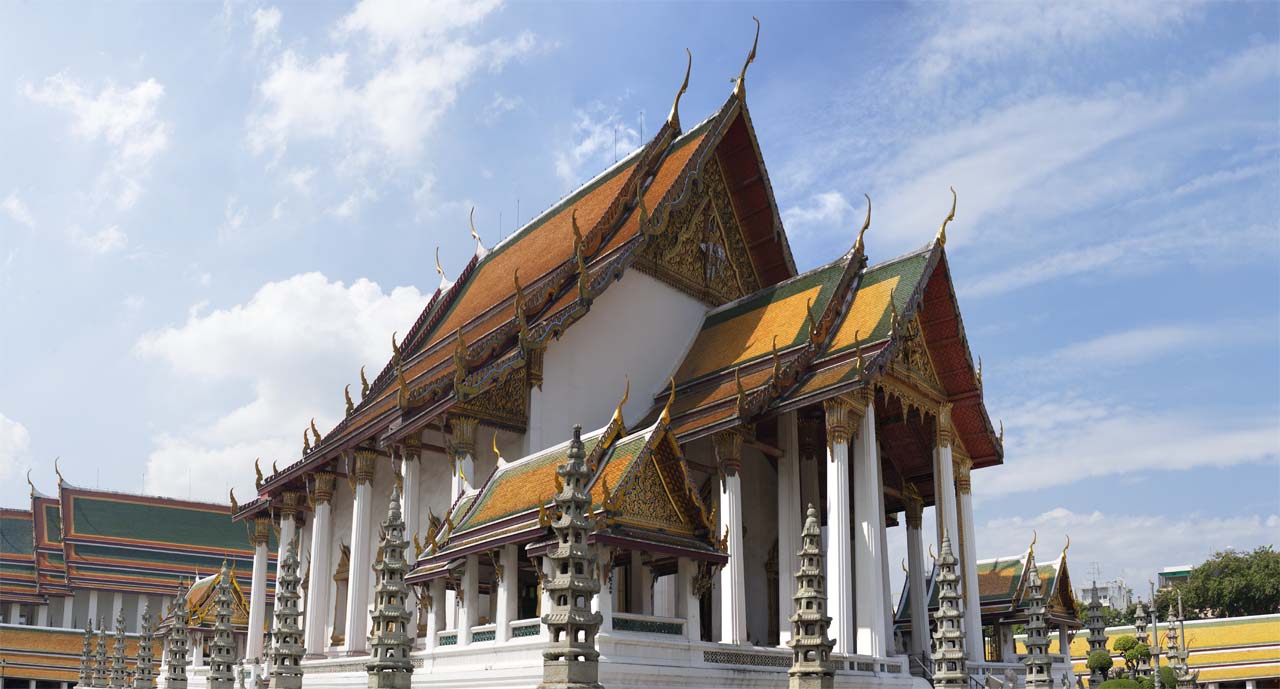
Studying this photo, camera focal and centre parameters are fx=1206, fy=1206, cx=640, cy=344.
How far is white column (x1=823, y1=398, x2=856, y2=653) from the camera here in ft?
55.4

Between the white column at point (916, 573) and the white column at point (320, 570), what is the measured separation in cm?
1047

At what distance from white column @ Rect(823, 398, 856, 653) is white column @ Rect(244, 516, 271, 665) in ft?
43.3

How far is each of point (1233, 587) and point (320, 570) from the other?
43498 mm

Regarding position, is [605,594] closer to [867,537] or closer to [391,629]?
[391,629]

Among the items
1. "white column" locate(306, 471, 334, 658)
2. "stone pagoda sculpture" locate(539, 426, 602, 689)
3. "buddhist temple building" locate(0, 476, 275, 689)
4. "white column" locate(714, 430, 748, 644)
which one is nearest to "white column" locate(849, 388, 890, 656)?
"white column" locate(714, 430, 748, 644)

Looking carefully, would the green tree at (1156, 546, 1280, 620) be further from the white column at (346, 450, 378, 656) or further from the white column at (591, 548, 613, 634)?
the white column at (591, 548, 613, 634)

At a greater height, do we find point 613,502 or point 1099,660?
point 613,502

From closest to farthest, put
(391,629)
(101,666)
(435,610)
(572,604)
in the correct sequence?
(572,604) < (391,629) < (435,610) < (101,666)

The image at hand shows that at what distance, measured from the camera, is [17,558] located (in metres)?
39.8

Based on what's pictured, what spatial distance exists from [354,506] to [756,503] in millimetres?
7239

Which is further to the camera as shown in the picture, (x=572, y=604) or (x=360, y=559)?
(x=360, y=559)

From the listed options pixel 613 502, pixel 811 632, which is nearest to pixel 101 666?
pixel 613 502

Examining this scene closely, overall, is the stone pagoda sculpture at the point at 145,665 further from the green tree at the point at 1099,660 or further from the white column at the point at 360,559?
the green tree at the point at 1099,660

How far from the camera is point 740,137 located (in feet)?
76.7
